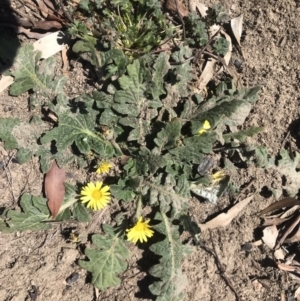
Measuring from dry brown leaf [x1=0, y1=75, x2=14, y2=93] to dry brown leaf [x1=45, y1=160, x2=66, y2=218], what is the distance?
59cm

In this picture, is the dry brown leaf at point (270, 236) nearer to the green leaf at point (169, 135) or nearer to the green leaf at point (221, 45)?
the green leaf at point (169, 135)

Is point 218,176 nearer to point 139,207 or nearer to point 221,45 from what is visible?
point 139,207

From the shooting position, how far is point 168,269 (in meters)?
3.03

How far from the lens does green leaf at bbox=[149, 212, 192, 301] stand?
303 centimetres

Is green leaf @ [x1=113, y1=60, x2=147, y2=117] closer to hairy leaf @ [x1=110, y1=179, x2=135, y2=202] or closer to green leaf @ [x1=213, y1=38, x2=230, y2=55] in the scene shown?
hairy leaf @ [x1=110, y1=179, x2=135, y2=202]

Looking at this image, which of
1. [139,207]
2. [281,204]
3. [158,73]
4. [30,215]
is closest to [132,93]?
[158,73]

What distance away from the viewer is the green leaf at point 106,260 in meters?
3.07

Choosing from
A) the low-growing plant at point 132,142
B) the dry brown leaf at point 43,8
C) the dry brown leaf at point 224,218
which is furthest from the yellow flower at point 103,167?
the dry brown leaf at point 43,8

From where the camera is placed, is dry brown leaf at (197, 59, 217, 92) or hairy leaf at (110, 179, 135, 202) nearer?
hairy leaf at (110, 179, 135, 202)

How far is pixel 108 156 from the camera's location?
311 cm

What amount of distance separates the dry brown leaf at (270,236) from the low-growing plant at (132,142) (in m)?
0.42

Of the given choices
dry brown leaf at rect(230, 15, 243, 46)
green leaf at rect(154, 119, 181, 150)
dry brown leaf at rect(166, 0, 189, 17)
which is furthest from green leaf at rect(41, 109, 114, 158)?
dry brown leaf at rect(230, 15, 243, 46)

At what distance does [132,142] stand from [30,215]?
2.58ft

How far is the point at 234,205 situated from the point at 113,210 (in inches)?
31.0
